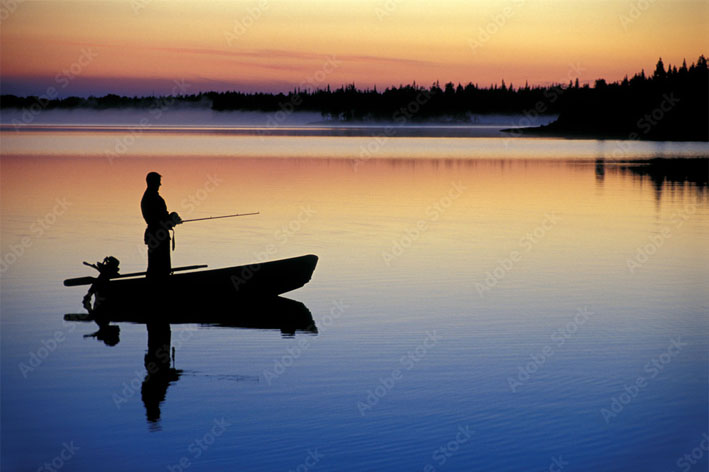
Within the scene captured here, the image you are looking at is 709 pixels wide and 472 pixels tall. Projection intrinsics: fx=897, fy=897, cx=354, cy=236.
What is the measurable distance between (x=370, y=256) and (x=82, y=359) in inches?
418

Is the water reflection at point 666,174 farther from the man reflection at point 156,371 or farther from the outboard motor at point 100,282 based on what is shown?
the man reflection at point 156,371

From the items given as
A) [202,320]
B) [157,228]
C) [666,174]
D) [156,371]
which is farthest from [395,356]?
[666,174]

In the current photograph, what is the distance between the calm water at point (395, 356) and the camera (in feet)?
31.6

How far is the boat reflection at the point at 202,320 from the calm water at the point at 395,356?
0.79 ft

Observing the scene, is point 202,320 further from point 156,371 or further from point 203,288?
point 156,371

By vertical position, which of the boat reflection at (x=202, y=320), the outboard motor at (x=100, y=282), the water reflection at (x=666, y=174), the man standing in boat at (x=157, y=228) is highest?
the man standing in boat at (x=157, y=228)

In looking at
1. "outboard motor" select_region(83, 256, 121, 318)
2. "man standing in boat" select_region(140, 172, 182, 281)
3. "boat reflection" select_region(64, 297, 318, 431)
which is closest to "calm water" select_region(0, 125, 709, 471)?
"boat reflection" select_region(64, 297, 318, 431)

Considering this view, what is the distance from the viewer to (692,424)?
1048 centimetres

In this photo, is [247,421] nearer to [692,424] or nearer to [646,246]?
[692,424]

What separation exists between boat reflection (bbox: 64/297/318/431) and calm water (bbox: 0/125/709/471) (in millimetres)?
240

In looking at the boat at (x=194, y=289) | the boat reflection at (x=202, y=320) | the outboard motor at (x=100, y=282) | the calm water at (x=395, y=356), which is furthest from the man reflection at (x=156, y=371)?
the outboard motor at (x=100, y=282)

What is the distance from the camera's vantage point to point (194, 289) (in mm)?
16453

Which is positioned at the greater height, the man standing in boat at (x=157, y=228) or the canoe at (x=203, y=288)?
the man standing in boat at (x=157, y=228)

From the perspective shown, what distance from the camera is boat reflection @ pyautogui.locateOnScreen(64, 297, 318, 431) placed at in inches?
549
